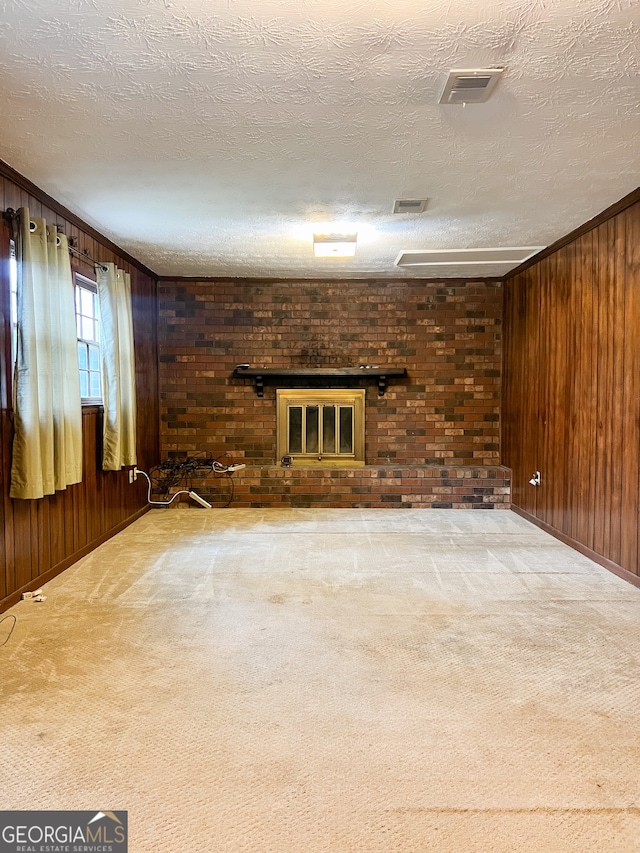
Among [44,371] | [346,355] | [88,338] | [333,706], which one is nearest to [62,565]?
[44,371]

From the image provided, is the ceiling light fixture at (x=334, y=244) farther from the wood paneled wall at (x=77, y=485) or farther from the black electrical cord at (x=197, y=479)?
the black electrical cord at (x=197, y=479)

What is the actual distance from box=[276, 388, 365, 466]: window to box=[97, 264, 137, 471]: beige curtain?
1786 mm

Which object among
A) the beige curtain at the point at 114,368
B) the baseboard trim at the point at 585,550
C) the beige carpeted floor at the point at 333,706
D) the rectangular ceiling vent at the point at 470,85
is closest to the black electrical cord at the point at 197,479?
the beige curtain at the point at 114,368

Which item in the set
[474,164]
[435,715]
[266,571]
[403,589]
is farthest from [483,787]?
[474,164]

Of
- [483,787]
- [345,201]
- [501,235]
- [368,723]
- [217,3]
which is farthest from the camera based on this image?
[501,235]

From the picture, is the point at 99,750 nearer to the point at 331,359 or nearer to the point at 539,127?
the point at 539,127

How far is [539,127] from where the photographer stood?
2.29 meters

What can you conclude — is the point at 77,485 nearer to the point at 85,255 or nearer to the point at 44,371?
the point at 44,371

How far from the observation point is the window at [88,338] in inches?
148

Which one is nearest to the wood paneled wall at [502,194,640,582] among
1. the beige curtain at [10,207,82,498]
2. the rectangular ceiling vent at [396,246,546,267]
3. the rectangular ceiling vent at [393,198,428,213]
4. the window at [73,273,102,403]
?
the rectangular ceiling vent at [396,246,546,267]

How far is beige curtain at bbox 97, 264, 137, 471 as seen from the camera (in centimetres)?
385

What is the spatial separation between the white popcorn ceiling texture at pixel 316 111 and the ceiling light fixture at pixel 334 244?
253 mm

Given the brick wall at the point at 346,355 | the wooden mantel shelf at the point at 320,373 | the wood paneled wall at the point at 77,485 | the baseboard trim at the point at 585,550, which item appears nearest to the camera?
the wood paneled wall at the point at 77,485

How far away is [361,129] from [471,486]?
375cm
